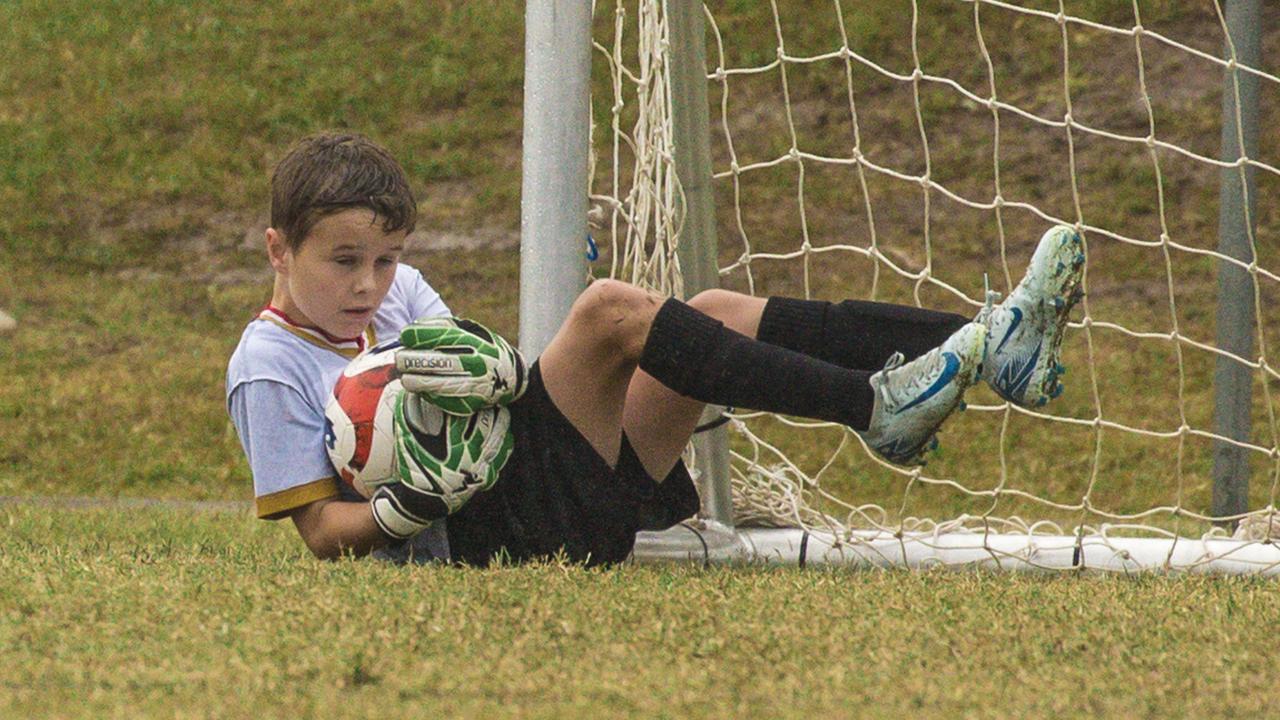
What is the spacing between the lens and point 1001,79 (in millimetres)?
10594

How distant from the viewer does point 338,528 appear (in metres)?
3.37

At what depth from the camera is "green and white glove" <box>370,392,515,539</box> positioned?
3.24 metres

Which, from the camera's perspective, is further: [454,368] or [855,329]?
[855,329]

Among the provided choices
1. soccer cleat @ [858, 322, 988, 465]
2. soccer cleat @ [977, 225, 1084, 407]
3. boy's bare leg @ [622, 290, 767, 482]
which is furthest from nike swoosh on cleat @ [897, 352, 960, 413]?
boy's bare leg @ [622, 290, 767, 482]

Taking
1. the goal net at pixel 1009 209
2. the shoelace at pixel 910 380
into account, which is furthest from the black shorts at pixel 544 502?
the goal net at pixel 1009 209

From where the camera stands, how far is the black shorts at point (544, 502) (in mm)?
3373

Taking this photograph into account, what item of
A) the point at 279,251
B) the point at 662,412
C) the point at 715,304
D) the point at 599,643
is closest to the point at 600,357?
the point at 662,412

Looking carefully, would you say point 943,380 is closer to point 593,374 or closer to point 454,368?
point 593,374

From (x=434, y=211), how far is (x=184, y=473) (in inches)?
137

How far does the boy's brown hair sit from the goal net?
105 inches

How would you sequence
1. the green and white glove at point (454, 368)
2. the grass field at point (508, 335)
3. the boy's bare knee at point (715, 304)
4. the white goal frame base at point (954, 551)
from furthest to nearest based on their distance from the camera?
the white goal frame base at point (954, 551) < the boy's bare knee at point (715, 304) < the green and white glove at point (454, 368) < the grass field at point (508, 335)

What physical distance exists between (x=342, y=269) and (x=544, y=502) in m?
0.62

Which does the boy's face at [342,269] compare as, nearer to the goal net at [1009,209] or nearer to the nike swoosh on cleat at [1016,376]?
the nike swoosh on cleat at [1016,376]

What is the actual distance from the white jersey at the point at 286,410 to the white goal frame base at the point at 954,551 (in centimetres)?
80
